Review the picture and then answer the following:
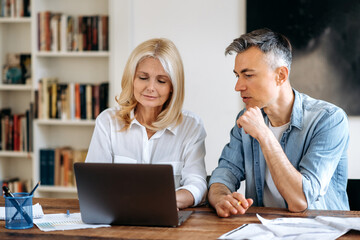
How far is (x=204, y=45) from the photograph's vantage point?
3.66 m

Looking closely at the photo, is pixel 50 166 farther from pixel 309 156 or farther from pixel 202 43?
pixel 309 156

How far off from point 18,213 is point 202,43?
2.32 metres

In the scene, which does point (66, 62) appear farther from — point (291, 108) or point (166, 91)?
point (291, 108)

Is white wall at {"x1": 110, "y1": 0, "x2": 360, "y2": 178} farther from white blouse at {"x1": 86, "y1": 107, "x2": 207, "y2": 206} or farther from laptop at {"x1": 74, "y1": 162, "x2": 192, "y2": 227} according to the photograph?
laptop at {"x1": 74, "y1": 162, "x2": 192, "y2": 227}

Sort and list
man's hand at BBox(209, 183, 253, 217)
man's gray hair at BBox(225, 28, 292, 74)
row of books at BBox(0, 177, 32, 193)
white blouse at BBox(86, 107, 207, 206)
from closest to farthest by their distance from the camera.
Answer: man's hand at BBox(209, 183, 253, 217)
man's gray hair at BBox(225, 28, 292, 74)
white blouse at BBox(86, 107, 207, 206)
row of books at BBox(0, 177, 32, 193)

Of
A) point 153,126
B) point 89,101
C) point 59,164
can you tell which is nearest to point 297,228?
point 153,126

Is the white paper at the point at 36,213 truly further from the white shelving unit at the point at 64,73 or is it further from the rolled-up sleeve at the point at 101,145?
the white shelving unit at the point at 64,73

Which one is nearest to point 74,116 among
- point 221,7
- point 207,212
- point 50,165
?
point 50,165

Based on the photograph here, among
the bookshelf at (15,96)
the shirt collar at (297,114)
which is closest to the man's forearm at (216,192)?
the shirt collar at (297,114)

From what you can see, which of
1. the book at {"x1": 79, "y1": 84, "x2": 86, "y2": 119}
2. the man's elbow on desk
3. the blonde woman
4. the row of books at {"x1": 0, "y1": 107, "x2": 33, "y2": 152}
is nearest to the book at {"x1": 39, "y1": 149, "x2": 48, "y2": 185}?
the row of books at {"x1": 0, "y1": 107, "x2": 33, "y2": 152}

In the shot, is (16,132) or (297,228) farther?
(16,132)

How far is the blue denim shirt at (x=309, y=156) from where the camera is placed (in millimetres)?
1914

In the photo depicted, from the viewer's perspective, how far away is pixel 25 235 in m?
1.53

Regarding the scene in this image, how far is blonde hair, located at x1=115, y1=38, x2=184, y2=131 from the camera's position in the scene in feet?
7.45
